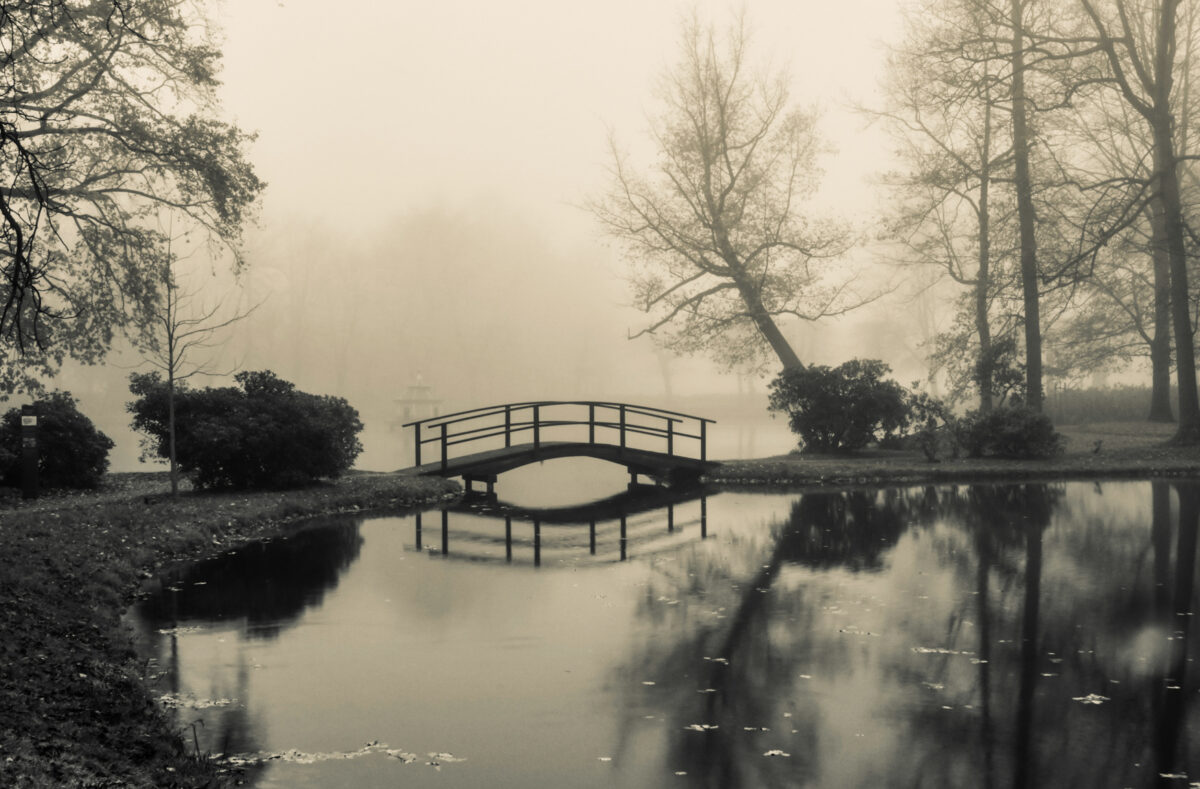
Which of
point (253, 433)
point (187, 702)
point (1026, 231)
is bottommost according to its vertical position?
Result: point (187, 702)

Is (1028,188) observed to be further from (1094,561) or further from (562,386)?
(562,386)

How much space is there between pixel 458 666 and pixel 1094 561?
827 centimetres

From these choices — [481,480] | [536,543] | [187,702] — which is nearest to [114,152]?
[481,480]

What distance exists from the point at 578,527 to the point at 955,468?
990 centimetres

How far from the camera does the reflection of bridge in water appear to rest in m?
15.0

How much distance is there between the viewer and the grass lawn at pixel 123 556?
637 centimetres

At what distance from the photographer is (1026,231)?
30250 mm

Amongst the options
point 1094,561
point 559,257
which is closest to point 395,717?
point 1094,561

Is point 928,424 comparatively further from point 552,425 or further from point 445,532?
point 445,532

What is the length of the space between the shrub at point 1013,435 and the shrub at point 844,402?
2.10 meters

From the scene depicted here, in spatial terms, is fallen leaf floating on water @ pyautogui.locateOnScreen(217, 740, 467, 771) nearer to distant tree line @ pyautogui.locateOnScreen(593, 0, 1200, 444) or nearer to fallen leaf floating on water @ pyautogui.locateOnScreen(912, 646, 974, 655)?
fallen leaf floating on water @ pyautogui.locateOnScreen(912, 646, 974, 655)

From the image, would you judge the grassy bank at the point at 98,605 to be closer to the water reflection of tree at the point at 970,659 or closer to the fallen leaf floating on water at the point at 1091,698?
the water reflection of tree at the point at 970,659

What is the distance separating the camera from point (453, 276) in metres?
78.2

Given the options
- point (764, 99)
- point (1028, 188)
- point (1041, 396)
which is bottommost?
point (1041, 396)
